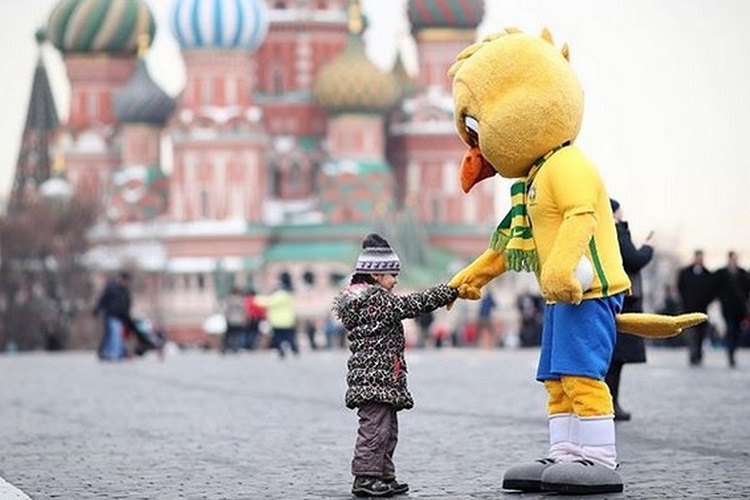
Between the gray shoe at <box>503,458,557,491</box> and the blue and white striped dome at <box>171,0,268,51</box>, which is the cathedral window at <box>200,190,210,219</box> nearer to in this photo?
the blue and white striped dome at <box>171,0,268,51</box>

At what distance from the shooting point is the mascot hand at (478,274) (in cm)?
1234

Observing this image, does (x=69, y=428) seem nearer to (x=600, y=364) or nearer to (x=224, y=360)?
(x=600, y=364)

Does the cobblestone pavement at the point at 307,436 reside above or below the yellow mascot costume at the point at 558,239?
below

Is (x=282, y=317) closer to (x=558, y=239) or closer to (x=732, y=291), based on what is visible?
(x=732, y=291)

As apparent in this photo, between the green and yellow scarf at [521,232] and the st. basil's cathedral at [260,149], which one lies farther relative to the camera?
the st. basil's cathedral at [260,149]

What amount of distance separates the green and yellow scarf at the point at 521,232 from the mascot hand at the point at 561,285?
379 mm

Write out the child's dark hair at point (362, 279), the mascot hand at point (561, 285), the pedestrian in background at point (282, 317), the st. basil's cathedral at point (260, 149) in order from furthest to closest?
the st. basil's cathedral at point (260, 149), the pedestrian in background at point (282, 317), the child's dark hair at point (362, 279), the mascot hand at point (561, 285)

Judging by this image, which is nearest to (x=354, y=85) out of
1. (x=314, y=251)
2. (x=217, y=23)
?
(x=217, y=23)

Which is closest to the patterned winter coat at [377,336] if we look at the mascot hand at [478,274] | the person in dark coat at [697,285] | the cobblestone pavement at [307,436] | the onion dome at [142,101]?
the mascot hand at [478,274]

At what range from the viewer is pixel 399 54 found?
116750mm

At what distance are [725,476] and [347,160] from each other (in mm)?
95270

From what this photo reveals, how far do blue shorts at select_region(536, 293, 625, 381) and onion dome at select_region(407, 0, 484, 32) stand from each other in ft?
321

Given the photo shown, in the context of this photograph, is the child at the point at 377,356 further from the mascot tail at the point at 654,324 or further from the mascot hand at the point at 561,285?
the mascot tail at the point at 654,324

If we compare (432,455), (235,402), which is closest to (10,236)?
(235,402)
